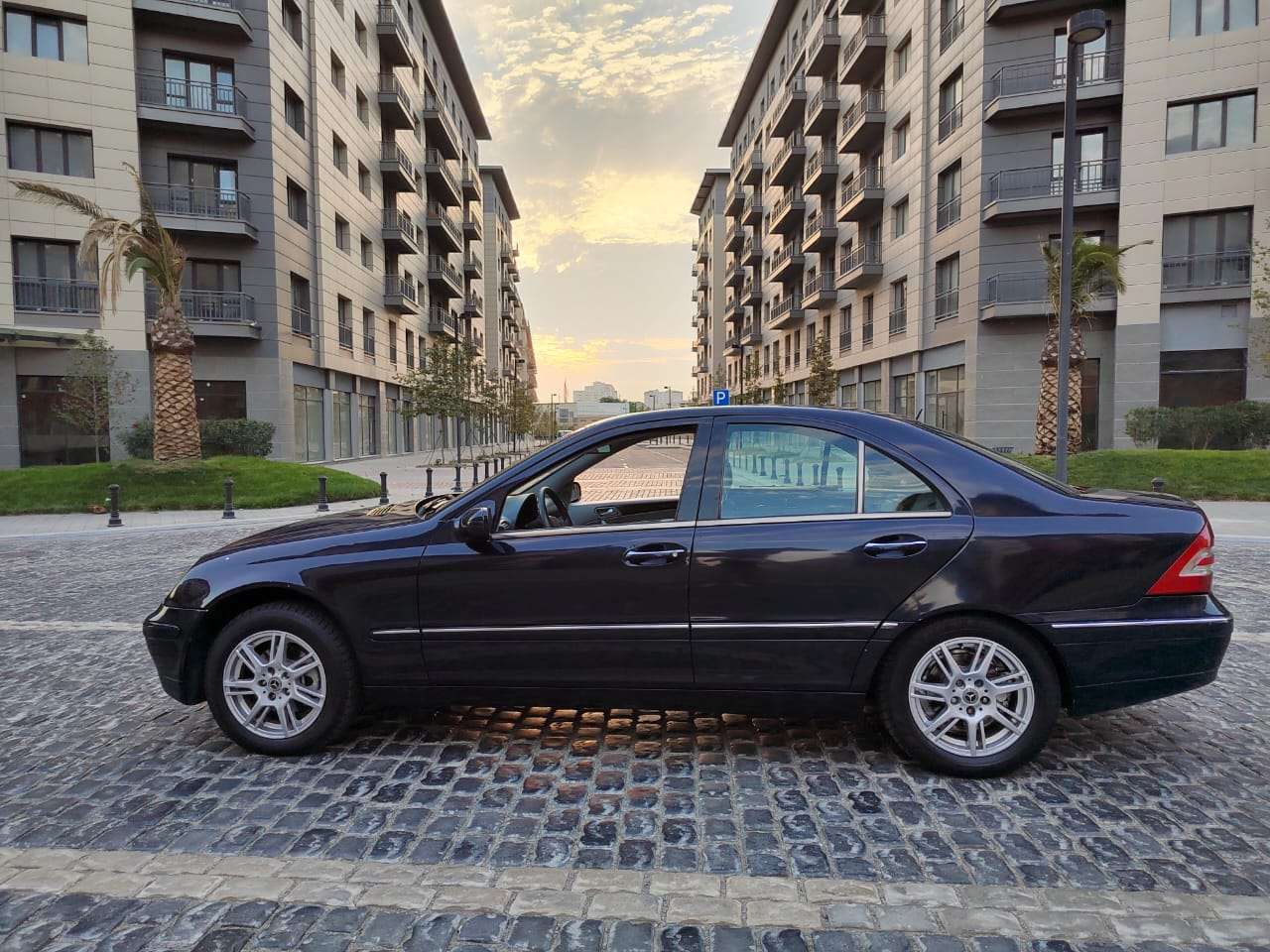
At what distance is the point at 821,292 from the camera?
3938 centimetres

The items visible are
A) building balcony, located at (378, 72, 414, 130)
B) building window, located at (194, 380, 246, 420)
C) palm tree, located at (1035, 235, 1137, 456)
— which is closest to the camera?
palm tree, located at (1035, 235, 1137, 456)

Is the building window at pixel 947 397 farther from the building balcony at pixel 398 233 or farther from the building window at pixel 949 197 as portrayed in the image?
the building balcony at pixel 398 233

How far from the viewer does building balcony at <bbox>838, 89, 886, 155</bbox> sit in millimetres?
33094

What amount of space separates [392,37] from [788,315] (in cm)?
2602

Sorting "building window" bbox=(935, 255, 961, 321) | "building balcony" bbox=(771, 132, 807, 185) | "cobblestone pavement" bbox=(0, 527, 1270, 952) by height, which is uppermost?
"building balcony" bbox=(771, 132, 807, 185)

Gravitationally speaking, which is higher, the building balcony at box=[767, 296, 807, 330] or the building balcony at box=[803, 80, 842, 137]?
the building balcony at box=[803, 80, 842, 137]

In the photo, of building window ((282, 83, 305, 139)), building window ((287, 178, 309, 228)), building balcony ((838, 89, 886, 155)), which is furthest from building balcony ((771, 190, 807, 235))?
building window ((287, 178, 309, 228))

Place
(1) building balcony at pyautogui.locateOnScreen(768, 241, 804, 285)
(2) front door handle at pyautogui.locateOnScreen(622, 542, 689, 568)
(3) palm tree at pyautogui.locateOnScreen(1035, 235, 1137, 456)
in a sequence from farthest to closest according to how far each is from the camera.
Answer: (1) building balcony at pyautogui.locateOnScreen(768, 241, 804, 285) < (3) palm tree at pyautogui.locateOnScreen(1035, 235, 1137, 456) < (2) front door handle at pyautogui.locateOnScreen(622, 542, 689, 568)

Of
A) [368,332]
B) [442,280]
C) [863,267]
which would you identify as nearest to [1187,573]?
[863,267]

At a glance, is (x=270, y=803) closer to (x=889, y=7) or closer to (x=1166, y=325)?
(x=1166, y=325)

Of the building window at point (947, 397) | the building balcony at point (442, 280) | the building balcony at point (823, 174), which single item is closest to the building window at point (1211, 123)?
the building window at point (947, 397)

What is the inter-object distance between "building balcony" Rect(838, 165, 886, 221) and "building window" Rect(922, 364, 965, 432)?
875 centimetres

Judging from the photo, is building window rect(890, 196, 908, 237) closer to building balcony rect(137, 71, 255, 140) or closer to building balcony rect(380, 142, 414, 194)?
building balcony rect(380, 142, 414, 194)

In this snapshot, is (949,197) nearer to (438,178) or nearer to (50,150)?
(438,178)
